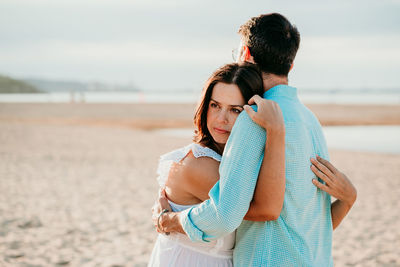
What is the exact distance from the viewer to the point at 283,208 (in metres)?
1.80

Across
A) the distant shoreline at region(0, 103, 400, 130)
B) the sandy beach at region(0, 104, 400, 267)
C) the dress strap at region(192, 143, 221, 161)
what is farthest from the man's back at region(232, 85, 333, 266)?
the distant shoreline at region(0, 103, 400, 130)

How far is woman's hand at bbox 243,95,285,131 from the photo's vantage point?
1.69 meters

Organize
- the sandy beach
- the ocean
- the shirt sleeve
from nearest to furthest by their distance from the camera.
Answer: the shirt sleeve → the sandy beach → the ocean

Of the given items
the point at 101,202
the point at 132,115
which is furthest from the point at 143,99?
the point at 101,202

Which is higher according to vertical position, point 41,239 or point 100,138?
point 41,239

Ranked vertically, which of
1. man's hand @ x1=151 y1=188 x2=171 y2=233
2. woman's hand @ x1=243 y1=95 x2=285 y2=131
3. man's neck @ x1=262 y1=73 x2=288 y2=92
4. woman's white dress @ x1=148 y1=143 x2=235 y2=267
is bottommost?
woman's white dress @ x1=148 y1=143 x2=235 y2=267

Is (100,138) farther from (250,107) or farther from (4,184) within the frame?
(250,107)

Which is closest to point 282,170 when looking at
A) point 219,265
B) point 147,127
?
point 219,265

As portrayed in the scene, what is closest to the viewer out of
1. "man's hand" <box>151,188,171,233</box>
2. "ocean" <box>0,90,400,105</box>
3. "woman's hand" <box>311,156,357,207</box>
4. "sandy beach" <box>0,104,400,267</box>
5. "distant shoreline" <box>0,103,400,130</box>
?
"woman's hand" <box>311,156,357,207</box>

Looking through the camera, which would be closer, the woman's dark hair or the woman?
the woman

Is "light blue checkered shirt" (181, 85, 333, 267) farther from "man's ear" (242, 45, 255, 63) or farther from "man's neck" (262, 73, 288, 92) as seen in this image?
"man's ear" (242, 45, 255, 63)

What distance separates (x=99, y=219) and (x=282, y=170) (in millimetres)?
5761

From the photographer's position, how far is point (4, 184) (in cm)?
916

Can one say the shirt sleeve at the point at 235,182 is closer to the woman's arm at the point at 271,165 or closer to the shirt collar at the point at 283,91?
the woman's arm at the point at 271,165
